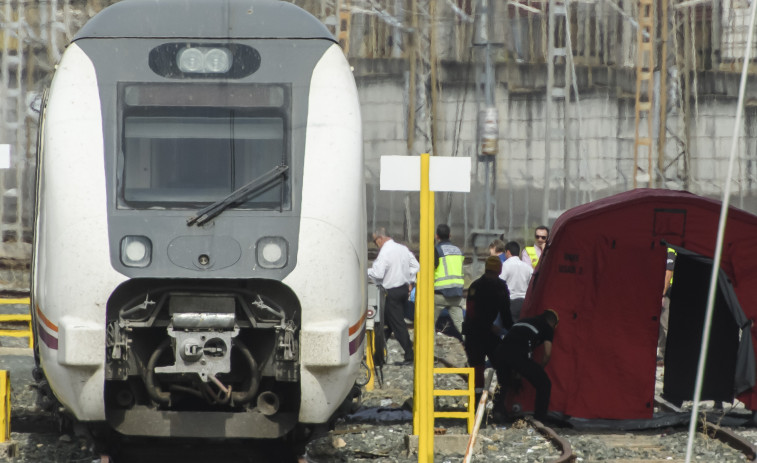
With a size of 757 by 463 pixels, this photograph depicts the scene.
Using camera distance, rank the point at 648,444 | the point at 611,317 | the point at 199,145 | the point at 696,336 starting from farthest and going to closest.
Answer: the point at 696,336 → the point at 611,317 → the point at 648,444 → the point at 199,145

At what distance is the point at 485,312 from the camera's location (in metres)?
12.0

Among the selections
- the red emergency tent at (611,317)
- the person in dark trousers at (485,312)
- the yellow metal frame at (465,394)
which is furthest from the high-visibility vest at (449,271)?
the yellow metal frame at (465,394)

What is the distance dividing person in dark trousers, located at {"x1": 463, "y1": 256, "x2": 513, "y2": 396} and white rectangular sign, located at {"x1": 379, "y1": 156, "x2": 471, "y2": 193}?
3.29 meters

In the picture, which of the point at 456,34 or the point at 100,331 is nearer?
the point at 100,331

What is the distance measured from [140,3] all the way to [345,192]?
1.95 metres

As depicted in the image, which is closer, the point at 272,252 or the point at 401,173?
the point at 272,252

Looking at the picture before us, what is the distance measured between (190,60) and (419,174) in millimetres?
1696

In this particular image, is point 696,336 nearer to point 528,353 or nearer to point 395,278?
point 528,353

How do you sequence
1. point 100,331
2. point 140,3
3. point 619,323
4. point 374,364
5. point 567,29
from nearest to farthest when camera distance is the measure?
point 100,331
point 140,3
point 619,323
point 374,364
point 567,29

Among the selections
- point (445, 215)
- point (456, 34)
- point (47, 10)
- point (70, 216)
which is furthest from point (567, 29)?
point (70, 216)

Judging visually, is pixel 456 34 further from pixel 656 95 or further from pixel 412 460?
pixel 412 460

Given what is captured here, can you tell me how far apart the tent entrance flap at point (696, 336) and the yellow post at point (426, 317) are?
369 cm

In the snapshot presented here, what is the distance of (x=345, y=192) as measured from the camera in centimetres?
847

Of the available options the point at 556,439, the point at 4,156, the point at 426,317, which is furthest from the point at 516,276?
the point at 426,317
